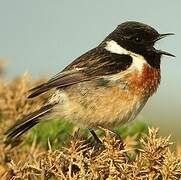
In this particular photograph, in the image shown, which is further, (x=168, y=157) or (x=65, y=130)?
(x=65, y=130)

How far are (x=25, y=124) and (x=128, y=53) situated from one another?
1.28 meters

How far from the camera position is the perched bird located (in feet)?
16.8

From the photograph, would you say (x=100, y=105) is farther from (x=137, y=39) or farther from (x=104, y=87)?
(x=137, y=39)

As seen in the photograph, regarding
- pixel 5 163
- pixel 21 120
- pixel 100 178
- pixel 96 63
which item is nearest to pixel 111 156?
pixel 100 178

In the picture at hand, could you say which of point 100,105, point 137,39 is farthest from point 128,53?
point 100,105

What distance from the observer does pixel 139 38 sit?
5531 millimetres

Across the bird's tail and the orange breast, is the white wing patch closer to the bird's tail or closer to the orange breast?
the orange breast

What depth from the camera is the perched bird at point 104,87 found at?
513 centimetres

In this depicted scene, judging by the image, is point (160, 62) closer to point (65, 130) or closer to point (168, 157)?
point (65, 130)

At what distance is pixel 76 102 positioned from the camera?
523 centimetres

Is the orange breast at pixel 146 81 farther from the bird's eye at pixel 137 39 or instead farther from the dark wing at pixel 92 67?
the bird's eye at pixel 137 39

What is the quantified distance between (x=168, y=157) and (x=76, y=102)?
2.31m

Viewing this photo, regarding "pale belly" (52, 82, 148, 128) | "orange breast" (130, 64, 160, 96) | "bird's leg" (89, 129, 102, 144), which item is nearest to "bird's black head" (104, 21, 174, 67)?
"orange breast" (130, 64, 160, 96)

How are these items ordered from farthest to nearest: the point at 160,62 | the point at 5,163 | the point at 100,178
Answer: the point at 160,62
the point at 5,163
the point at 100,178
